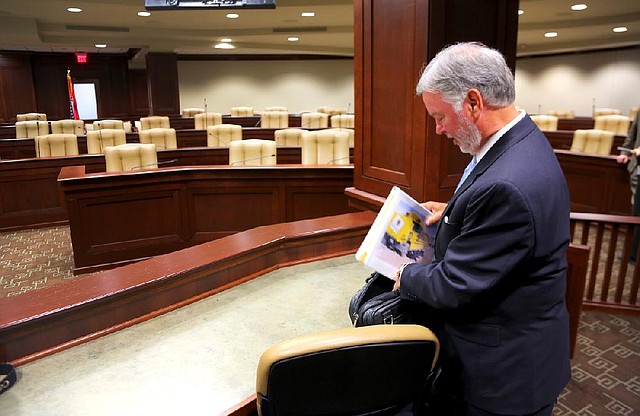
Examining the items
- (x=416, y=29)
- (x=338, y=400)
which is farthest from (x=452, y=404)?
(x=416, y=29)

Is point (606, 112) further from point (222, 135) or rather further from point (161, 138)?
point (161, 138)

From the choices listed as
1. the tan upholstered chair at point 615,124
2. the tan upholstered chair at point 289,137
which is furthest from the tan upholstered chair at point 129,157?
the tan upholstered chair at point 615,124

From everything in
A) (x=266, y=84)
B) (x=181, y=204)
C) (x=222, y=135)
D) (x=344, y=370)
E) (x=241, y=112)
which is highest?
(x=266, y=84)

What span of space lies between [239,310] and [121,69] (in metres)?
17.8

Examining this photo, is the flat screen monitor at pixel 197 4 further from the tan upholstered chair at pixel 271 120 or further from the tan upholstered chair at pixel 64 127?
the tan upholstered chair at pixel 271 120

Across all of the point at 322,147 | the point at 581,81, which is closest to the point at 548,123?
the point at 581,81

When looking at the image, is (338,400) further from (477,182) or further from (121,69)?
(121,69)

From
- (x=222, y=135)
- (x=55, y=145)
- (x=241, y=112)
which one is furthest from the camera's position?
(x=241, y=112)

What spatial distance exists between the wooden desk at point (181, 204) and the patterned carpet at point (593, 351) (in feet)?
1.85

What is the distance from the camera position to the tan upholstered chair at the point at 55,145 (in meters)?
7.61

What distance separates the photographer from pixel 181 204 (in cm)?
527

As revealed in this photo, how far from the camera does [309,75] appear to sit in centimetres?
1783

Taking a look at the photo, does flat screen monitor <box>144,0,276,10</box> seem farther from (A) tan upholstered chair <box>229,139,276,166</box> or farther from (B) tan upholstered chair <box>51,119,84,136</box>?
(B) tan upholstered chair <box>51,119,84,136</box>

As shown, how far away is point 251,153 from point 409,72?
400 cm
